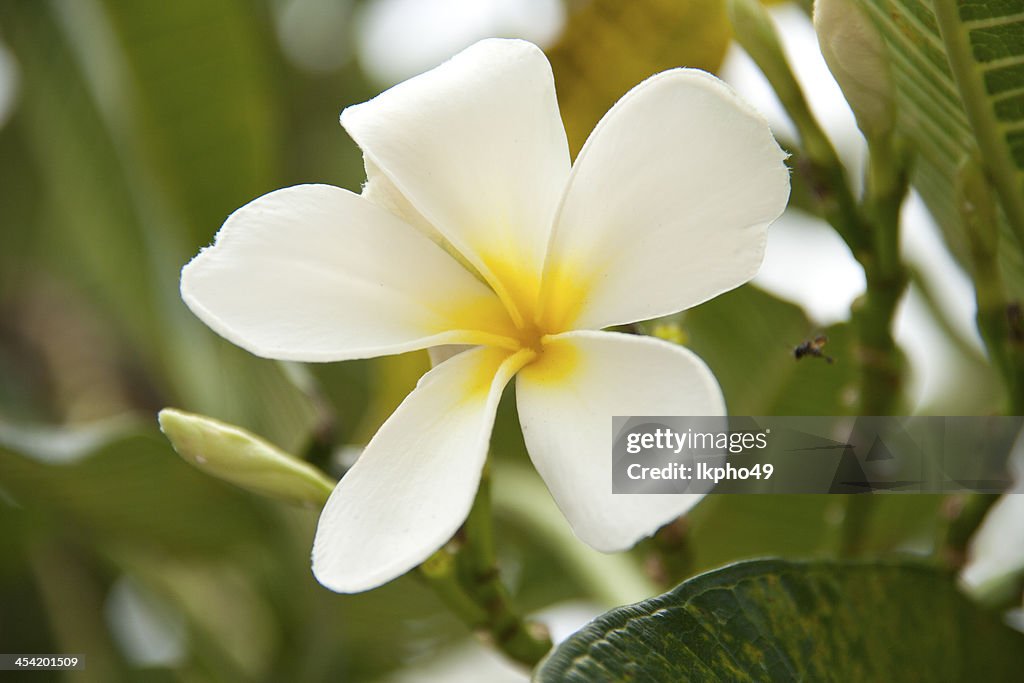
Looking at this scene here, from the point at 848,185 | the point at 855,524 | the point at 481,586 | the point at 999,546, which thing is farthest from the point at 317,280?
the point at 999,546

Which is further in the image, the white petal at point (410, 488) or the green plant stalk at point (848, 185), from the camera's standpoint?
the green plant stalk at point (848, 185)

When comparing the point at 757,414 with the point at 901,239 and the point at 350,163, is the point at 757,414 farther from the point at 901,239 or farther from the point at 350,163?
the point at 350,163

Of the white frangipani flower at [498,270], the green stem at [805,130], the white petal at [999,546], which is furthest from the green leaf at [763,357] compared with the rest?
the white frangipani flower at [498,270]

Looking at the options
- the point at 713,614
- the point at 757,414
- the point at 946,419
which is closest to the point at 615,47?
the point at 757,414

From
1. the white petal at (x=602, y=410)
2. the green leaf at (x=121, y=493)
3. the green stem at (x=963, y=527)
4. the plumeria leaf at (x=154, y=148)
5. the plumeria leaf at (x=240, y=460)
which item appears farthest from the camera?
the plumeria leaf at (x=154, y=148)

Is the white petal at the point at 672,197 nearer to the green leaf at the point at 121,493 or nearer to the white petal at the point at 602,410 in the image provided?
the white petal at the point at 602,410

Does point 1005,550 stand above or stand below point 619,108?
below

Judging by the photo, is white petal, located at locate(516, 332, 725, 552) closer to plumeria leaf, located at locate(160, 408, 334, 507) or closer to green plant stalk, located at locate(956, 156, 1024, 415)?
plumeria leaf, located at locate(160, 408, 334, 507)
